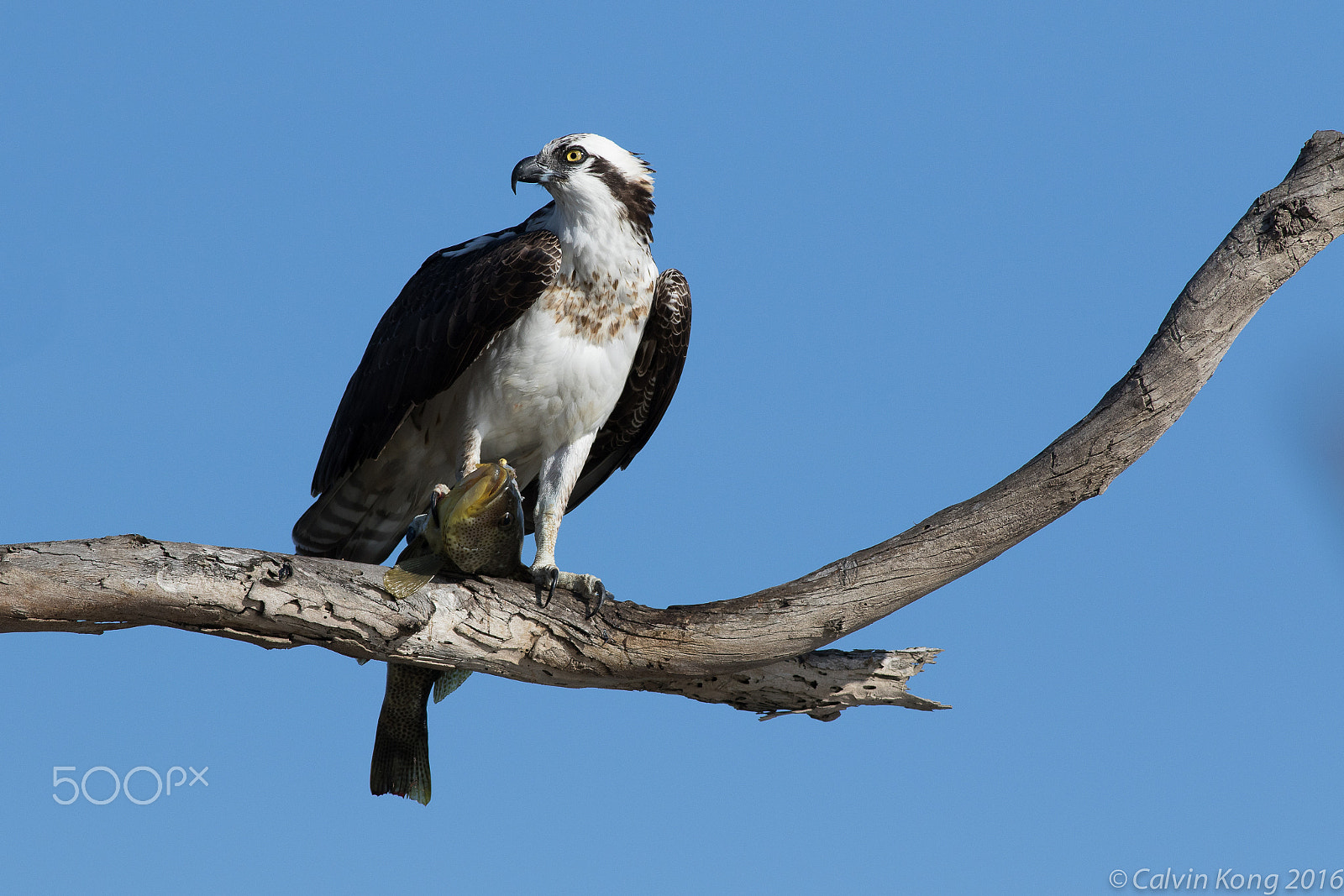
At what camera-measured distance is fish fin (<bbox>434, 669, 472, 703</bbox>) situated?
6418mm

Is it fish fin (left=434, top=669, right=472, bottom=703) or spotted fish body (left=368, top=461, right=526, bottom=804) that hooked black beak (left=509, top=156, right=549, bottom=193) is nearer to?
spotted fish body (left=368, top=461, right=526, bottom=804)

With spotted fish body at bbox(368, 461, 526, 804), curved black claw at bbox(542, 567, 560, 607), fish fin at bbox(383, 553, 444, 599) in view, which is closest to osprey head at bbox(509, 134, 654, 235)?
spotted fish body at bbox(368, 461, 526, 804)

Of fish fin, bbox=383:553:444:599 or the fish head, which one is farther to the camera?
the fish head

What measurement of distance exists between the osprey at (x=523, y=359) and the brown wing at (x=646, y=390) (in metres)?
0.01

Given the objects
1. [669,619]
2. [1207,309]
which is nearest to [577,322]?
[669,619]

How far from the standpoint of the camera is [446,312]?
258 inches

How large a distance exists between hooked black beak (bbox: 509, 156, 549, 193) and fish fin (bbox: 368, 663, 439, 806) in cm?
278

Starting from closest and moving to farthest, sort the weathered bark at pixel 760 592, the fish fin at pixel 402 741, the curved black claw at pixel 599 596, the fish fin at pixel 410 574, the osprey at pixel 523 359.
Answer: the weathered bark at pixel 760 592 → the fish fin at pixel 410 574 → the curved black claw at pixel 599 596 → the fish fin at pixel 402 741 → the osprey at pixel 523 359

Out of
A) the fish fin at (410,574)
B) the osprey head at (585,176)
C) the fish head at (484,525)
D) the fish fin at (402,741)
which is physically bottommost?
the fish fin at (402,741)

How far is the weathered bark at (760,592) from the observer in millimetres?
4859

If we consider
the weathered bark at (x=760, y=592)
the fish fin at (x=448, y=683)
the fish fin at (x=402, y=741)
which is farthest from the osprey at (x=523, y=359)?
the fish fin at (x=402, y=741)

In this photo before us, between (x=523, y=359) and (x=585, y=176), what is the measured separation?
1103mm

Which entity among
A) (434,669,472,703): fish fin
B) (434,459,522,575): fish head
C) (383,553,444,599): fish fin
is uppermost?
(434,459,522,575): fish head

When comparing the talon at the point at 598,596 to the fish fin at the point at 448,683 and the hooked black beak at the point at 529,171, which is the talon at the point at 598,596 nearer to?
the fish fin at the point at 448,683
